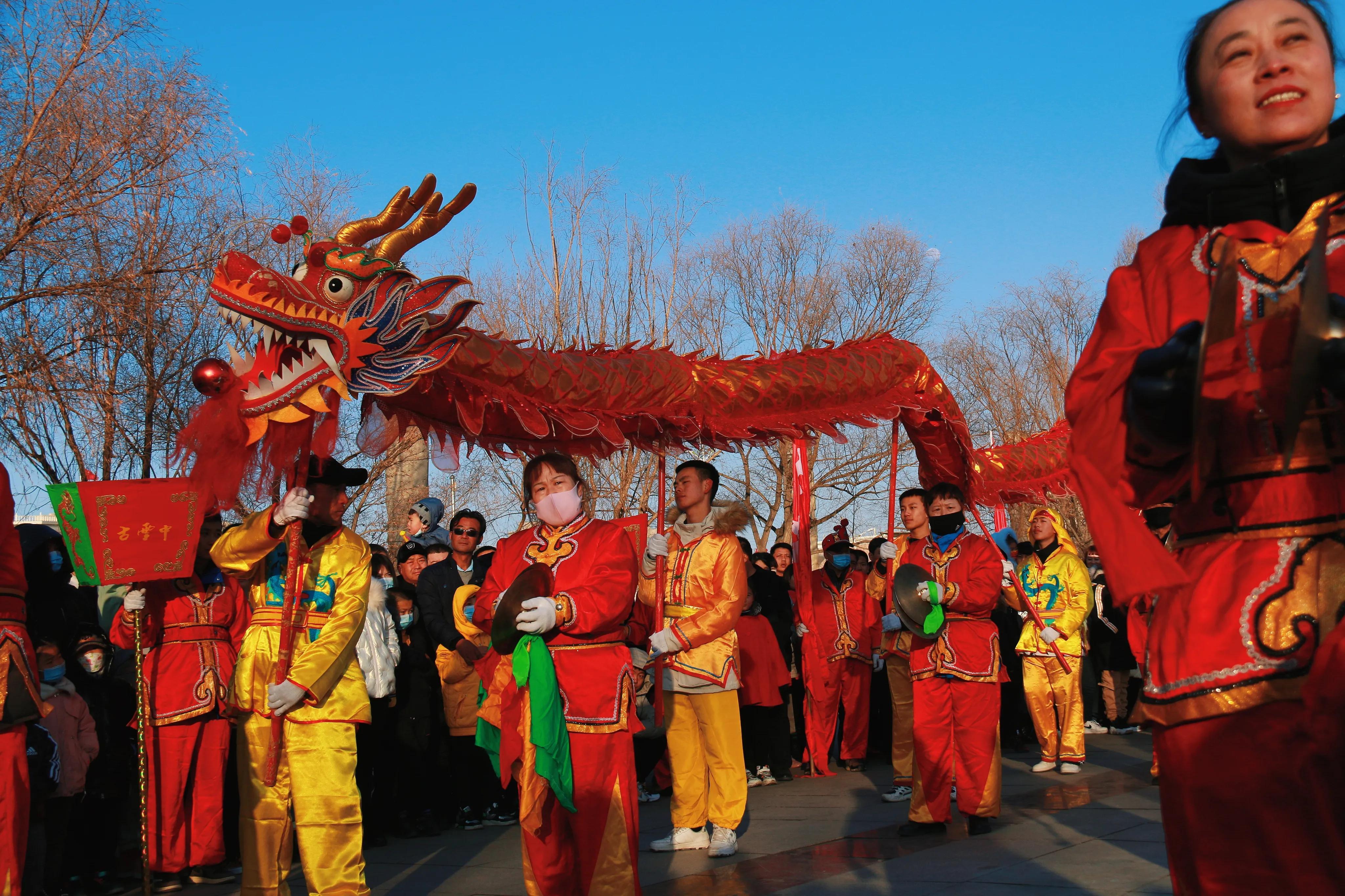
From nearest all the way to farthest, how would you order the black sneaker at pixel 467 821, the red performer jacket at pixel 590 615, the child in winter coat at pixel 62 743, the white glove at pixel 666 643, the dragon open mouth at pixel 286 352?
the dragon open mouth at pixel 286 352
the red performer jacket at pixel 590 615
the child in winter coat at pixel 62 743
the white glove at pixel 666 643
the black sneaker at pixel 467 821

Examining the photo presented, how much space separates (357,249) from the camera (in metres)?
4.43

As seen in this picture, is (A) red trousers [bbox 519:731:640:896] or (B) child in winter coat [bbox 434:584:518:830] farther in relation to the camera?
(B) child in winter coat [bbox 434:584:518:830]

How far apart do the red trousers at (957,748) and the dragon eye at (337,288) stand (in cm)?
383

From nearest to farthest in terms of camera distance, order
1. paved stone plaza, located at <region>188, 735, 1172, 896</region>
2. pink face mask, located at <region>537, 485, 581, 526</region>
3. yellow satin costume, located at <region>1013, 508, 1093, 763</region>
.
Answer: pink face mask, located at <region>537, 485, 581, 526</region>, paved stone plaza, located at <region>188, 735, 1172, 896</region>, yellow satin costume, located at <region>1013, 508, 1093, 763</region>

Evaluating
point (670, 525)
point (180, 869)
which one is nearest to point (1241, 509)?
point (670, 525)

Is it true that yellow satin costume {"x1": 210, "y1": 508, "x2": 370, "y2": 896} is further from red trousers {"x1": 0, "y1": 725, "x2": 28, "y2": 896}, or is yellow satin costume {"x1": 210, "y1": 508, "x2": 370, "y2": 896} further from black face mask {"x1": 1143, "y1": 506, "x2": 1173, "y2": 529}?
black face mask {"x1": 1143, "y1": 506, "x2": 1173, "y2": 529}

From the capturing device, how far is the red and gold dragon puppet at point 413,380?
13.8 feet

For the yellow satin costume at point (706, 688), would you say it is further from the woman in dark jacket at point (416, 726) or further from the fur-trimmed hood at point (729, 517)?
the woman in dark jacket at point (416, 726)

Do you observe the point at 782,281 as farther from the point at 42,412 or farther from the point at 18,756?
the point at 18,756

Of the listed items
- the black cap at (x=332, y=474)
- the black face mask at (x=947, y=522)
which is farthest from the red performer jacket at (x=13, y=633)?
the black face mask at (x=947, y=522)

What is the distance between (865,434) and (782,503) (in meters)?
2.44

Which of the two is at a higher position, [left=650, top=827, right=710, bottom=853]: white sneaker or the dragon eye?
the dragon eye

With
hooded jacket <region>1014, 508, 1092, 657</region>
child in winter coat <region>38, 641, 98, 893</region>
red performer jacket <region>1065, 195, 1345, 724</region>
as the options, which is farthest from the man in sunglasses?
red performer jacket <region>1065, 195, 1345, 724</region>

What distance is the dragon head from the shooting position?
416 centimetres
